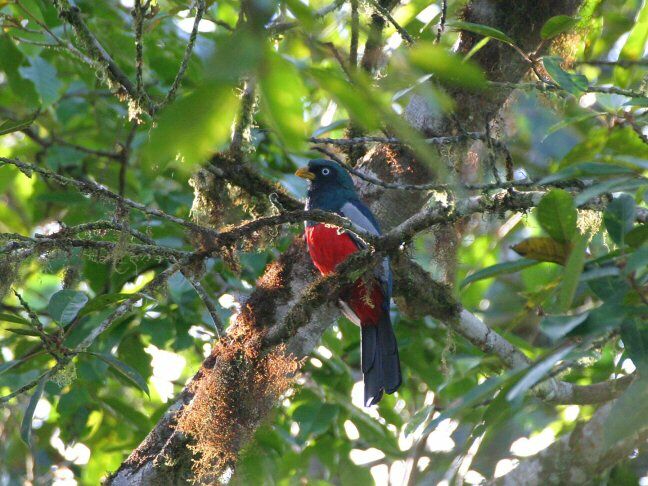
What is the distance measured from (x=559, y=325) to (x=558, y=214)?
44 centimetres

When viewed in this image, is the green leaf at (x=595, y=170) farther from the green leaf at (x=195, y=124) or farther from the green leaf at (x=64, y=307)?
the green leaf at (x=64, y=307)

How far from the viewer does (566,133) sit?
17.0 ft

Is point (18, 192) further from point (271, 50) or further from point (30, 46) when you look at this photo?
point (271, 50)

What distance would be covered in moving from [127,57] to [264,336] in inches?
95.3

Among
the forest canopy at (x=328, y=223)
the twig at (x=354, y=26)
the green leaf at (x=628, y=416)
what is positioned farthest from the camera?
the green leaf at (x=628, y=416)

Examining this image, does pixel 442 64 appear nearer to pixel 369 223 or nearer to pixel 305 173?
pixel 369 223

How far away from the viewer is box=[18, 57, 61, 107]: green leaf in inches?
174

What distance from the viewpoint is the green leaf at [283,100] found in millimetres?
845

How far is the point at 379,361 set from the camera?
174 inches

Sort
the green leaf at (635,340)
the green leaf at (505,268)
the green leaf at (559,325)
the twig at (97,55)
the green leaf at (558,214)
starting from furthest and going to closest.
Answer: the twig at (97,55), the green leaf at (505,268), the green leaf at (558,214), the green leaf at (635,340), the green leaf at (559,325)

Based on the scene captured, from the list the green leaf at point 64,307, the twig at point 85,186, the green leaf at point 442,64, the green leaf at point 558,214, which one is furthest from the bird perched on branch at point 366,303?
the green leaf at point 442,64

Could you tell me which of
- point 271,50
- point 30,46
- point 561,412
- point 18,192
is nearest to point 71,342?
point 30,46

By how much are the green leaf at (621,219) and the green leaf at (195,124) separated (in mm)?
1564

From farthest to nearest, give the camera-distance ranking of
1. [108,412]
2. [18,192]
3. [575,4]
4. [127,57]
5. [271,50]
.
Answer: [18,192] < [108,412] < [127,57] < [575,4] < [271,50]
